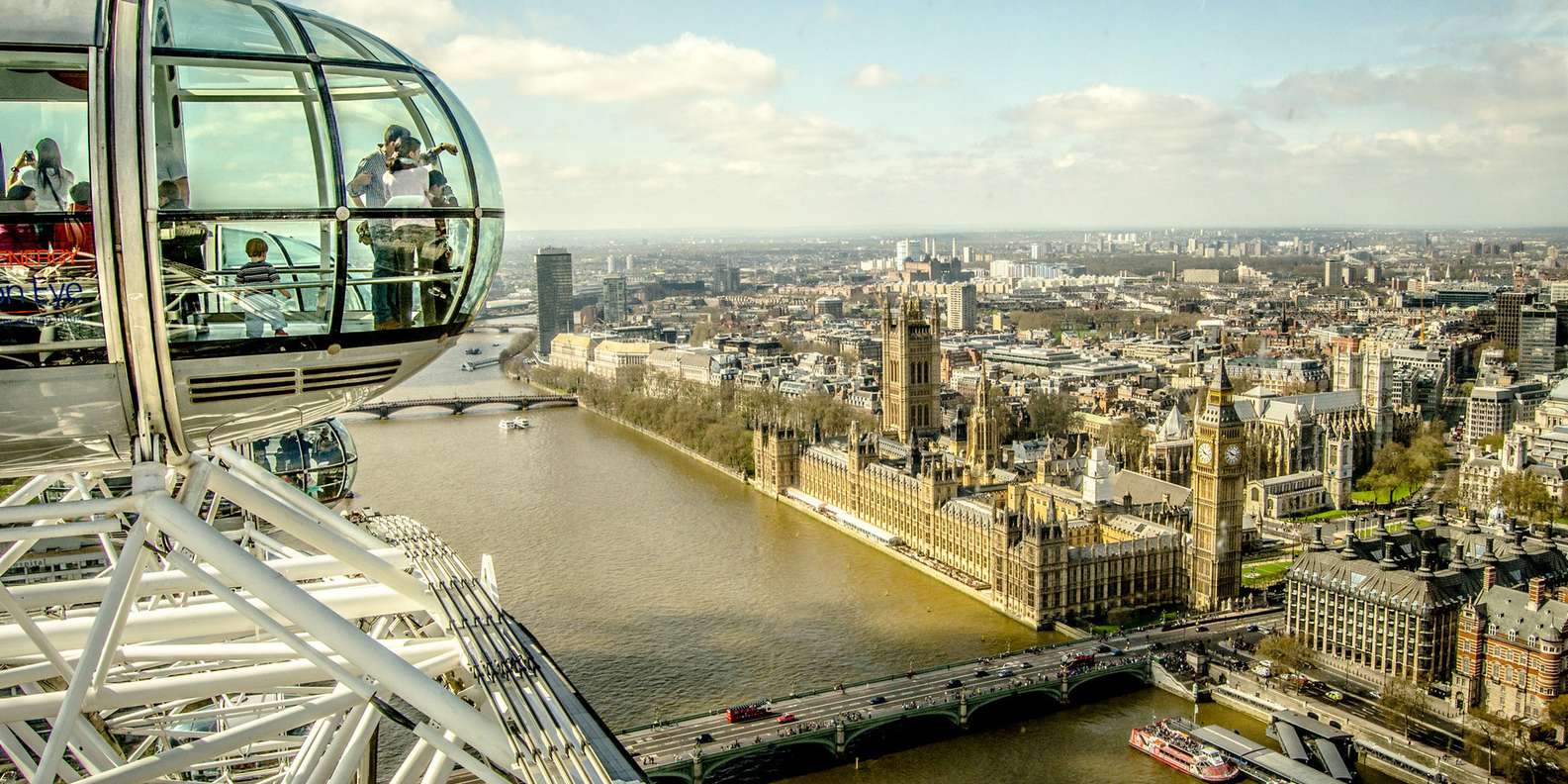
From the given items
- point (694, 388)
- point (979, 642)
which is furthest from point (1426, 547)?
point (694, 388)

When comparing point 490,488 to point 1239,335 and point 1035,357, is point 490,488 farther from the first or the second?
point 1239,335

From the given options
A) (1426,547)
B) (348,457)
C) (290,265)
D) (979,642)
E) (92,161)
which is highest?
(92,161)

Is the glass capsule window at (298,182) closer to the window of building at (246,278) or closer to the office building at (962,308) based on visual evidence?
the window of building at (246,278)

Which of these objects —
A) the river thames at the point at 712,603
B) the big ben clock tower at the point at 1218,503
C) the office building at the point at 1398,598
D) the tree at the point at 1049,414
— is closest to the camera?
the river thames at the point at 712,603

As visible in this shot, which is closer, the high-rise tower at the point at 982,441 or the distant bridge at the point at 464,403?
the high-rise tower at the point at 982,441

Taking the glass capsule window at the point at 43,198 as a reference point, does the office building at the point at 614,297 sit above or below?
below

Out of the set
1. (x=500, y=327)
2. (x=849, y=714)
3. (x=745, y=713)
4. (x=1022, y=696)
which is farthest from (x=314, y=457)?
(x=500, y=327)

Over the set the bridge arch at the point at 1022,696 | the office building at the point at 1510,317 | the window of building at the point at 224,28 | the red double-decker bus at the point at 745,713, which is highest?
the window of building at the point at 224,28

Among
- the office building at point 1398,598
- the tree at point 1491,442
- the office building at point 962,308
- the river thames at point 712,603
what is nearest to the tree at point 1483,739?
the office building at point 1398,598
